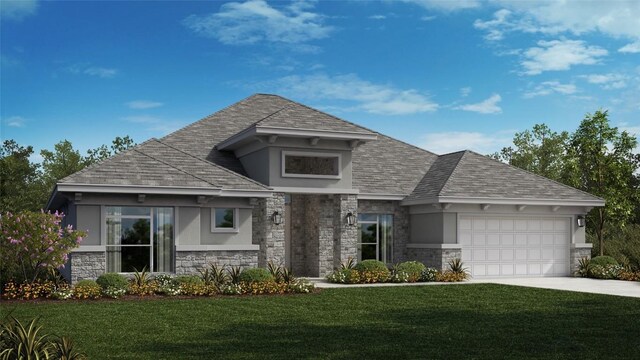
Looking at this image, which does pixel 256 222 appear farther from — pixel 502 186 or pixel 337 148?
pixel 502 186

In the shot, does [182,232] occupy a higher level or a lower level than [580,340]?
higher

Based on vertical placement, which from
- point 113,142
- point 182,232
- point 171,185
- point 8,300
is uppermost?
point 113,142

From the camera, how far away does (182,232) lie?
2130cm

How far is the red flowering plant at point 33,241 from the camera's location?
17.6 metres

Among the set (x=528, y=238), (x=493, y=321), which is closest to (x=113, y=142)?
(x=528, y=238)

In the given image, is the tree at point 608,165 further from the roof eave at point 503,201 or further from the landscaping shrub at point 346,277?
the landscaping shrub at point 346,277

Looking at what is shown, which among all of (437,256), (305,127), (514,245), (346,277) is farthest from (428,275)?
(305,127)

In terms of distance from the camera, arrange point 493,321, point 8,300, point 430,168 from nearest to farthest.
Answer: point 493,321, point 8,300, point 430,168

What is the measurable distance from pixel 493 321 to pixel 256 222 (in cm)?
1135

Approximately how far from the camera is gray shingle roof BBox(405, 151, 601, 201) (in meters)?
25.1

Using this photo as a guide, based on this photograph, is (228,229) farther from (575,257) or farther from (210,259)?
(575,257)

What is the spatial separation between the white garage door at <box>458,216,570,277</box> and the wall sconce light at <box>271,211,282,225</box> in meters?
6.56

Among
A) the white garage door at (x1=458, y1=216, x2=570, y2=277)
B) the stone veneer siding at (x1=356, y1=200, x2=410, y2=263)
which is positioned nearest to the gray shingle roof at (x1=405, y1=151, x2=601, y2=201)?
the stone veneer siding at (x1=356, y1=200, x2=410, y2=263)

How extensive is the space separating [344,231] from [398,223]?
313cm
